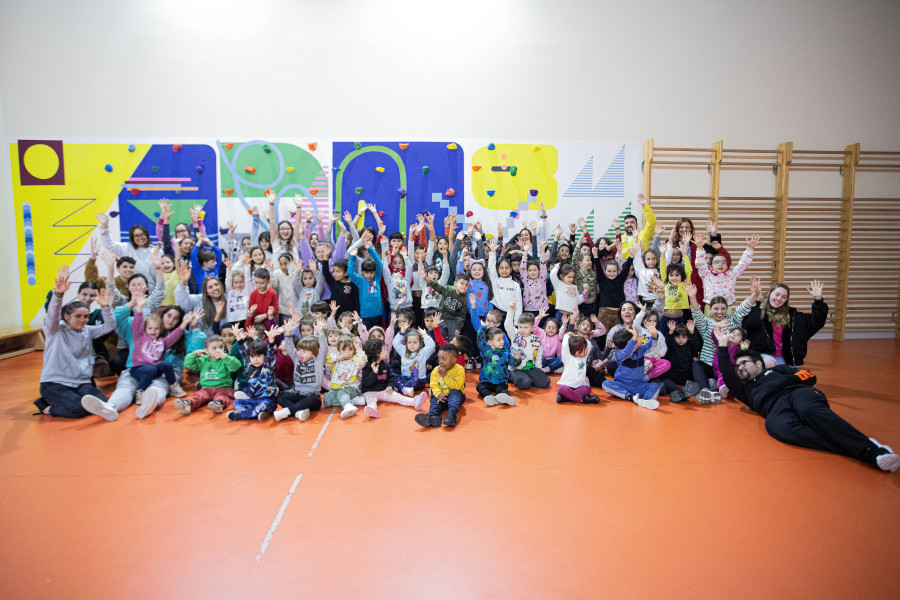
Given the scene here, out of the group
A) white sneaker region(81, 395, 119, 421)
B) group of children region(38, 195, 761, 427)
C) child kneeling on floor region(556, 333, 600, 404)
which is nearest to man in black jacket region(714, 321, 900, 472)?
group of children region(38, 195, 761, 427)

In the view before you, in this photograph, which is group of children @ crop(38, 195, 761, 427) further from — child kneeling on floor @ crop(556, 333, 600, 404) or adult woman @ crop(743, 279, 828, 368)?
adult woman @ crop(743, 279, 828, 368)

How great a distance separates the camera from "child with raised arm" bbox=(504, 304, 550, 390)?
4336mm

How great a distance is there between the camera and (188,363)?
156 inches

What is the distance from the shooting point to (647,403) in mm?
3814

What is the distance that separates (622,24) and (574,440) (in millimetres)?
5875

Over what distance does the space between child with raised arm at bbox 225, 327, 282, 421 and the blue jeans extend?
1270 millimetres

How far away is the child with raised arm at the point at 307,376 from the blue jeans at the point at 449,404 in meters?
0.96

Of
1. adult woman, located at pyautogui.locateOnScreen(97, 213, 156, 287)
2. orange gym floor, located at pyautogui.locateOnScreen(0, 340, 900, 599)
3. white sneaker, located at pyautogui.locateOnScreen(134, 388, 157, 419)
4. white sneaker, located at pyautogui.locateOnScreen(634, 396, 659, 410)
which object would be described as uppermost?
adult woman, located at pyautogui.locateOnScreen(97, 213, 156, 287)

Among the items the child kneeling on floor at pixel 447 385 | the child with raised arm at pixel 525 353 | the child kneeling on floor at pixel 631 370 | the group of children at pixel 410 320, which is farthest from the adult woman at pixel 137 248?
the child kneeling on floor at pixel 631 370

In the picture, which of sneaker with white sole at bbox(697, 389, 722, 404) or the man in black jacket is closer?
the man in black jacket

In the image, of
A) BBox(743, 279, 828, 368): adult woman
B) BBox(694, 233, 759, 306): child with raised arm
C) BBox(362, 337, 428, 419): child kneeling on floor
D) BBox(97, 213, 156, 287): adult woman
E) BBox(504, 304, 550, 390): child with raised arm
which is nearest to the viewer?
BBox(362, 337, 428, 419): child kneeling on floor

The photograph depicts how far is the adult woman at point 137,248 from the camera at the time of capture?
4.95 metres

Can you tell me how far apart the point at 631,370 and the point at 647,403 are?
1.14 ft

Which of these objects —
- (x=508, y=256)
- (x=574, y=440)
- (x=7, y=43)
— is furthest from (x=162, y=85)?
(x=574, y=440)
